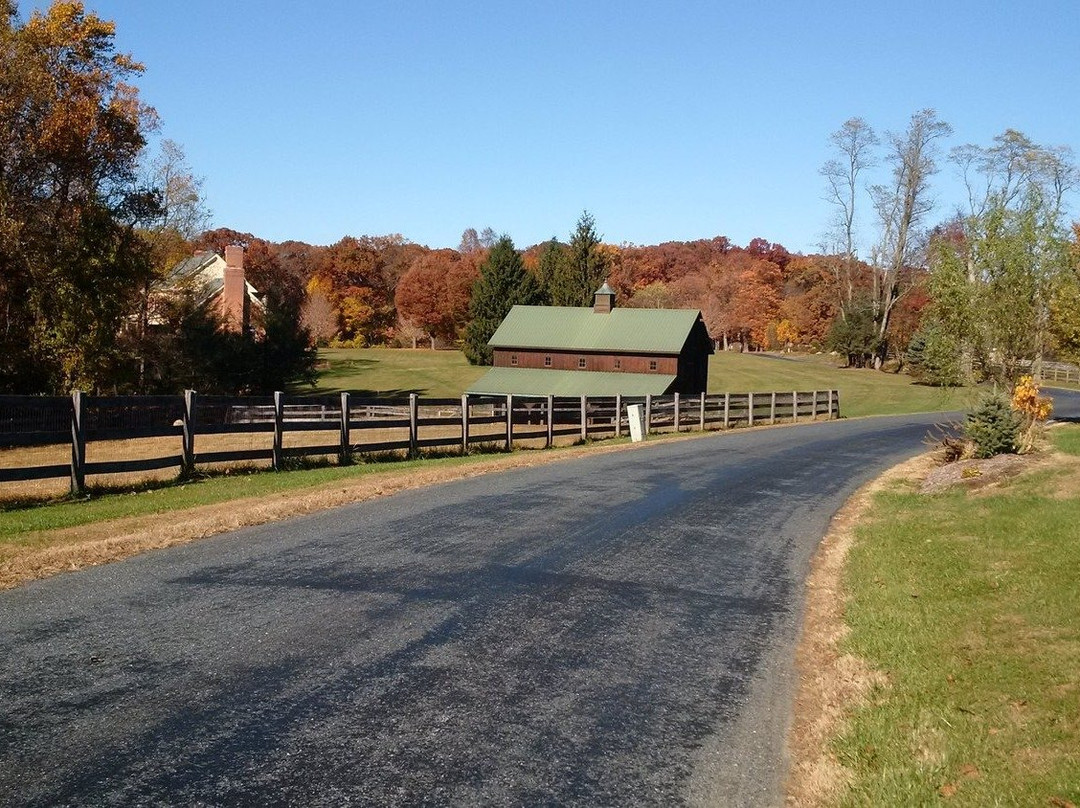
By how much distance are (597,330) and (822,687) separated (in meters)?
49.9

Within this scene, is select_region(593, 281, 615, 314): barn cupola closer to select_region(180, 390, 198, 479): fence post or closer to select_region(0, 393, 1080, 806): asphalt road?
select_region(180, 390, 198, 479): fence post

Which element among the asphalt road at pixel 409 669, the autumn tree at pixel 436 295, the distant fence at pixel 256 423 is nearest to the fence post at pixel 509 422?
the distant fence at pixel 256 423

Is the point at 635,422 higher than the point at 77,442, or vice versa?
the point at 77,442

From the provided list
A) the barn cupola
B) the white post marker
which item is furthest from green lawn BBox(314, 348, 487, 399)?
the white post marker

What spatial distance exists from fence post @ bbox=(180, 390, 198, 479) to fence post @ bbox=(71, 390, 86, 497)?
2.02 metres

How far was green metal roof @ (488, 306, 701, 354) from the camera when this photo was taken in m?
53.5

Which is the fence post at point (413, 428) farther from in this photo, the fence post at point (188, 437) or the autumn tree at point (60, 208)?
the autumn tree at point (60, 208)

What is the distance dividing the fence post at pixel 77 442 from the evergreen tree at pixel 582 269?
6916cm

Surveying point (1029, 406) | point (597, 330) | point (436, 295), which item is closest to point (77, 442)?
point (1029, 406)

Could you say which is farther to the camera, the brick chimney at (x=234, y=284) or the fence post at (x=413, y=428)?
the brick chimney at (x=234, y=284)

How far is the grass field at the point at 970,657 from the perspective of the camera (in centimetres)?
489

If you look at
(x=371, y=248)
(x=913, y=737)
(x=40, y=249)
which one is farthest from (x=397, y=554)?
(x=371, y=248)

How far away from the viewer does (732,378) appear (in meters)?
78.9

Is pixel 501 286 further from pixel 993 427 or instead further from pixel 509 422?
pixel 993 427
